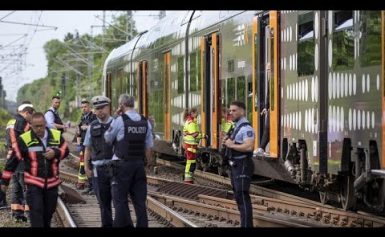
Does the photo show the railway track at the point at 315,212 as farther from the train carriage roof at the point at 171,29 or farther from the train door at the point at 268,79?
the train carriage roof at the point at 171,29

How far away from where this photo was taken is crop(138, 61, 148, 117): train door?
2717cm

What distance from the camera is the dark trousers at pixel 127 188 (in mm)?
10875

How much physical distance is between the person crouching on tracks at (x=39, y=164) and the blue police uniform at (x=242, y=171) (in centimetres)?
222

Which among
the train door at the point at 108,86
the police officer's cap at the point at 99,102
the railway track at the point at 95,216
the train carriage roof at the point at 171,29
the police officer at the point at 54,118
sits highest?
the train carriage roof at the point at 171,29

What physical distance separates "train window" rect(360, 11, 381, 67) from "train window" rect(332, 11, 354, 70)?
318mm

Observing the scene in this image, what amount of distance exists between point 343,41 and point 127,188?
10.8ft

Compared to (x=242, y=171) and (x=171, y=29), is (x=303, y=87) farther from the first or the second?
(x=171, y=29)

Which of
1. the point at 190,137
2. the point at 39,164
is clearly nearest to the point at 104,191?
the point at 39,164

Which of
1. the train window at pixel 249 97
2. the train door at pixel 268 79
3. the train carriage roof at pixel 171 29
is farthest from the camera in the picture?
the train carriage roof at pixel 171 29

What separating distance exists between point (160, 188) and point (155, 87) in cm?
734

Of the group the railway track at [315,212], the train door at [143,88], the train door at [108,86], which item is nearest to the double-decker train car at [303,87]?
the railway track at [315,212]

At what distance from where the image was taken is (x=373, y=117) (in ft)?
34.7

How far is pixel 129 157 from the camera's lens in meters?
10.9
